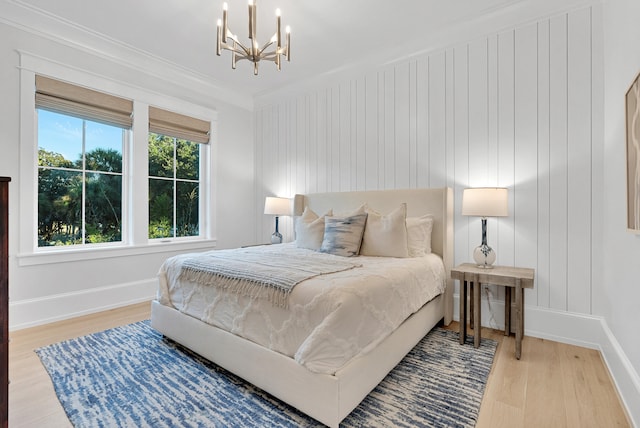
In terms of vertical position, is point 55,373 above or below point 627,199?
below

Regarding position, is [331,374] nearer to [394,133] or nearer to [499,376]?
[499,376]

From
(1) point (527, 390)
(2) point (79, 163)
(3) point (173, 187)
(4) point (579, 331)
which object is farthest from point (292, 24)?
(4) point (579, 331)

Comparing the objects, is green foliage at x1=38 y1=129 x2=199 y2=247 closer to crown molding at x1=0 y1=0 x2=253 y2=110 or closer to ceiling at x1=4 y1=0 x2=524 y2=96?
crown molding at x1=0 y1=0 x2=253 y2=110

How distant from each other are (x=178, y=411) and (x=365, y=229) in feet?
6.57

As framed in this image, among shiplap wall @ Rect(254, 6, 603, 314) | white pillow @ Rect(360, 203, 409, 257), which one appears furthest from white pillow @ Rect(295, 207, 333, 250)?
shiplap wall @ Rect(254, 6, 603, 314)

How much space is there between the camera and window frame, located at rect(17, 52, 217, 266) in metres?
2.79

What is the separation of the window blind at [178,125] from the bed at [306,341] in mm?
2101

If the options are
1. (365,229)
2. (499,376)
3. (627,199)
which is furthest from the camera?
(365,229)

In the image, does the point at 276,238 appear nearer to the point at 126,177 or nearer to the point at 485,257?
the point at 126,177

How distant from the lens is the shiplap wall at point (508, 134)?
2.46 m

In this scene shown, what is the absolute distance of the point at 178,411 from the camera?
5.34ft

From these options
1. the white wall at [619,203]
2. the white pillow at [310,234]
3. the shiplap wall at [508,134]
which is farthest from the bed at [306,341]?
the white wall at [619,203]

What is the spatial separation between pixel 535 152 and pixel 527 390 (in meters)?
1.88

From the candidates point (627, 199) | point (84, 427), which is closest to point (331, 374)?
point (84, 427)
